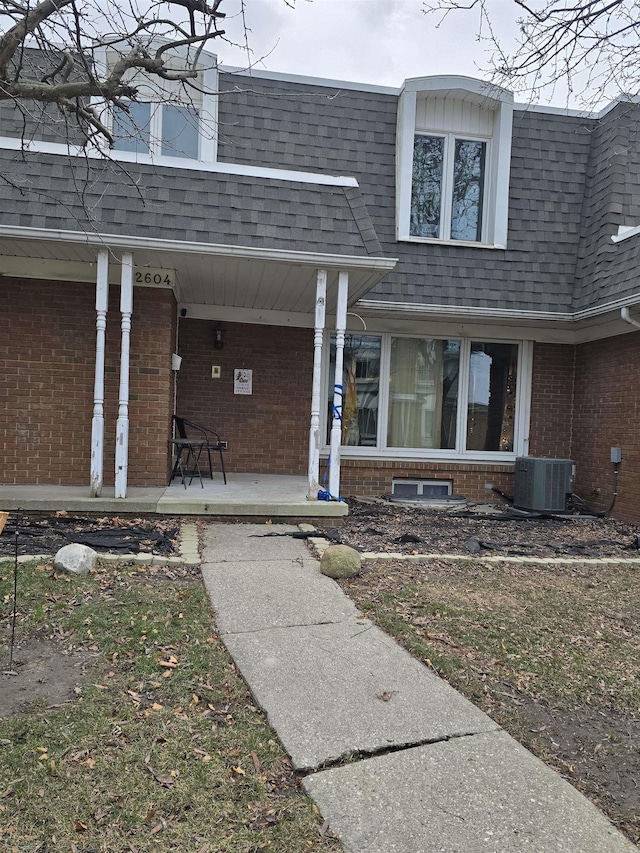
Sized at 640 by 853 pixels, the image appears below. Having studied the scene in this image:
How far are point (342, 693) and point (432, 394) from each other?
→ 22.7 feet

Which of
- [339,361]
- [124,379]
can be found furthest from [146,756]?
[339,361]

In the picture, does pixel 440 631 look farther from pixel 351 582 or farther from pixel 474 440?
pixel 474 440

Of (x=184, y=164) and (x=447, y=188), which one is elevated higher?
(x=447, y=188)

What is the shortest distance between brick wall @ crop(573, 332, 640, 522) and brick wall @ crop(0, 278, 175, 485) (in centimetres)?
601

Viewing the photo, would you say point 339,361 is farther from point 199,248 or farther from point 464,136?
point 464,136

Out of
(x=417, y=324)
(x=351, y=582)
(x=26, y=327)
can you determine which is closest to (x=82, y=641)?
(x=351, y=582)

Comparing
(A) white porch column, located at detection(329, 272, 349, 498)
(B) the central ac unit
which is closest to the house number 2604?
(A) white porch column, located at detection(329, 272, 349, 498)

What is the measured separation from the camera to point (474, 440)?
9.53 m

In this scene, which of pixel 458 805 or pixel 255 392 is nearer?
pixel 458 805

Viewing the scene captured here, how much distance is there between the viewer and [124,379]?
645cm

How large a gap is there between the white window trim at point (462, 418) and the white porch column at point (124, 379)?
3.72 metres

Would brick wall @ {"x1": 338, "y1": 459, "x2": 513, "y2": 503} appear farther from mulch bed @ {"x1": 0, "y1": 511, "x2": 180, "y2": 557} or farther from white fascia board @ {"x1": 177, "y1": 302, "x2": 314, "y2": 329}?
mulch bed @ {"x1": 0, "y1": 511, "x2": 180, "y2": 557}

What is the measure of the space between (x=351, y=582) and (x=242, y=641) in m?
1.46

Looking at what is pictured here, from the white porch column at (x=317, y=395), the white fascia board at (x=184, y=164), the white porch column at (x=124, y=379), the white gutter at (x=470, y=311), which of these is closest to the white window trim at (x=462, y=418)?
the white gutter at (x=470, y=311)
